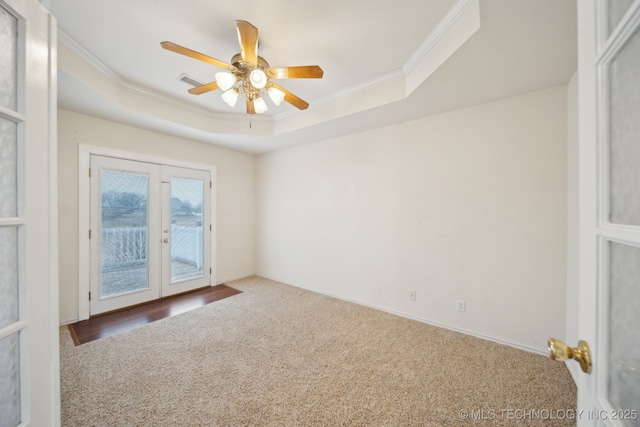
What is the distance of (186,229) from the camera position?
12.7 feet

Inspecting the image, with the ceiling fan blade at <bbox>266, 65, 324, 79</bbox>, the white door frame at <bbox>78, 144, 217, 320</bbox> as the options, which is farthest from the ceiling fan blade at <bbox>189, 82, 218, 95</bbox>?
the white door frame at <bbox>78, 144, 217, 320</bbox>

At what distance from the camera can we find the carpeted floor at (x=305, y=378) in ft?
5.09

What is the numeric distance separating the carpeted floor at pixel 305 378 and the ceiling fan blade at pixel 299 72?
2362mm

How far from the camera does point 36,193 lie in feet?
2.48

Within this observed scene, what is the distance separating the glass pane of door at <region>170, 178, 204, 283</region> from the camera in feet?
12.2

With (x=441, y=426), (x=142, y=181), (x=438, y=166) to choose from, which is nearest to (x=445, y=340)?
(x=441, y=426)

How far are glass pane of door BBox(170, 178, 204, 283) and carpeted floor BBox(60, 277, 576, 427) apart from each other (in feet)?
4.10

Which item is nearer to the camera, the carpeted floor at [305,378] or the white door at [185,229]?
the carpeted floor at [305,378]

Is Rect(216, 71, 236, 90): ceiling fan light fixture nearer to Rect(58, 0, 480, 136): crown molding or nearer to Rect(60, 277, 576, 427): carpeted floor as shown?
Rect(58, 0, 480, 136): crown molding

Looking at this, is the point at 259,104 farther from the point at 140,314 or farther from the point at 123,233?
the point at 140,314

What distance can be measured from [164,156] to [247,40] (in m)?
2.67

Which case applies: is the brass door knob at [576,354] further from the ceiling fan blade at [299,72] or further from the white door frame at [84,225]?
the white door frame at [84,225]

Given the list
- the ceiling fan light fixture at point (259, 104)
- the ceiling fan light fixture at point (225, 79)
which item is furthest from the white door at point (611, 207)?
the ceiling fan light fixture at point (259, 104)

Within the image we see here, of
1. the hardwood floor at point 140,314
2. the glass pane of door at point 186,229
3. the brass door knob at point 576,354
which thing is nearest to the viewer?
the brass door knob at point 576,354
